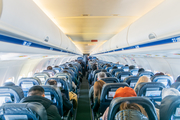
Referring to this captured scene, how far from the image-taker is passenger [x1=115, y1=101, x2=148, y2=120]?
3.99 feet

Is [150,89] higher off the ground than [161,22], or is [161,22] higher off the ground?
[161,22]

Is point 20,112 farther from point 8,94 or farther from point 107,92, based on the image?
point 107,92

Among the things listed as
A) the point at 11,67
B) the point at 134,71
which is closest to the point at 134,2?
the point at 134,71

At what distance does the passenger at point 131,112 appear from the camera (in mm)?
1215

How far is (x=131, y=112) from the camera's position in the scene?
125 centimetres

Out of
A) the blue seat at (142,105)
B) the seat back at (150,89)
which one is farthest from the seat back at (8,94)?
the seat back at (150,89)

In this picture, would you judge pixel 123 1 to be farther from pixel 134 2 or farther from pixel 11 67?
pixel 11 67

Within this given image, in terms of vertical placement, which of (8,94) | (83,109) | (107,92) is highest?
(8,94)

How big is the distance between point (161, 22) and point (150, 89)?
5.63 feet

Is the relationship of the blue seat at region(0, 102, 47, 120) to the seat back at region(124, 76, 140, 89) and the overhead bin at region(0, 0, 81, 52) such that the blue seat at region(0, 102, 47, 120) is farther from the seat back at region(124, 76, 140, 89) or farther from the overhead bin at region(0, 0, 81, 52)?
the seat back at region(124, 76, 140, 89)

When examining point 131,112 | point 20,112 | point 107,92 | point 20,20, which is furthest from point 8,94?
point 131,112

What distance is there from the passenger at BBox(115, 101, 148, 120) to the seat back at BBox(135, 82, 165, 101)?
1.35m

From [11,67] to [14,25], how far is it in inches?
210

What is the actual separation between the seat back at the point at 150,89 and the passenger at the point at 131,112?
53.3 inches
